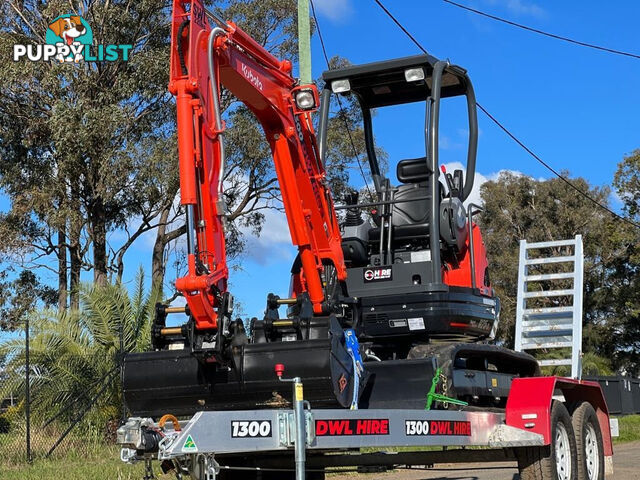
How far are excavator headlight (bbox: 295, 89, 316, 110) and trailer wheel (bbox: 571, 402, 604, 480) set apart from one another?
433 centimetres

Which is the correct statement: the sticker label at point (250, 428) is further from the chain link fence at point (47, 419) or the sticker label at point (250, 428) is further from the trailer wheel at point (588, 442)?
the chain link fence at point (47, 419)

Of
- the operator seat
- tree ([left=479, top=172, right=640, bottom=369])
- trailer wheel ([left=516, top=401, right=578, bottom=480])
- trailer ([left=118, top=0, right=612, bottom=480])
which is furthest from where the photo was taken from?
tree ([left=479, top=172, right=640, bottom=369])

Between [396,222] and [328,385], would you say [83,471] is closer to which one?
[396,222]

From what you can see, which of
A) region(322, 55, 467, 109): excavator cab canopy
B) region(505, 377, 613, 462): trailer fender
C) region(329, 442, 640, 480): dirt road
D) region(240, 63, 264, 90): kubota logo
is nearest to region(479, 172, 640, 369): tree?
region(329, 442, 640, 480): dirt road

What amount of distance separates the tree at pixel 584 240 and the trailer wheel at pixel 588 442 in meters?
36.1

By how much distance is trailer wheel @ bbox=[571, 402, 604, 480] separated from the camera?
380 inches

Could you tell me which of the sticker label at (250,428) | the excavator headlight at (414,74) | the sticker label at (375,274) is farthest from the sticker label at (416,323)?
the sticker label at (250,428)

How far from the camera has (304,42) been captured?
1529 cm

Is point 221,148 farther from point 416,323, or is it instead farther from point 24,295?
point 24,295

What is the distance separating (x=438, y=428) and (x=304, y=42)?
9320 millimetres

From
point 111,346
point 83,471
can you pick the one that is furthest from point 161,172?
point 83,471

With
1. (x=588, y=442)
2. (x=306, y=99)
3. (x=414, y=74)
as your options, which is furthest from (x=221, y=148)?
(x=588, y=442)

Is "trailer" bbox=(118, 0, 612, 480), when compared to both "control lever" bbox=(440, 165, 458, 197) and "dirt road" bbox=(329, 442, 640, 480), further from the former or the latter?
"dirt road" bbox=(329, 442, 640, 480)

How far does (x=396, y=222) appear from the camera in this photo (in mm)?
10367
